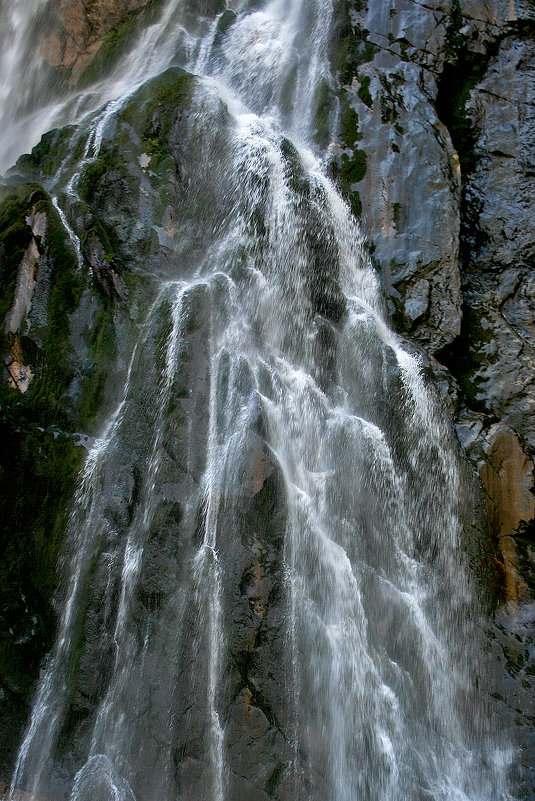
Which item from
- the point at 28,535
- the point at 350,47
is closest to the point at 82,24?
the point at 350,47

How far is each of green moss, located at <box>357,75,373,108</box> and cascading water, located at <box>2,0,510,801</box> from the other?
6.72 feet

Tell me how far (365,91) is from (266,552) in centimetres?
743

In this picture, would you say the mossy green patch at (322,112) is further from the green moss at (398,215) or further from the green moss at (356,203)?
the green moss at (398,215)

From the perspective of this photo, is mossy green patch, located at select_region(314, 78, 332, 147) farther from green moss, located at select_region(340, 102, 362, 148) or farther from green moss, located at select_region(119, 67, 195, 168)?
green moss, located at select_region(119, 67, 195, 168)

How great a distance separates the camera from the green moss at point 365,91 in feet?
31.5

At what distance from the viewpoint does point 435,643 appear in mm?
6398

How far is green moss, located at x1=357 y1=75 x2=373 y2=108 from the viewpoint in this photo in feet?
31.5

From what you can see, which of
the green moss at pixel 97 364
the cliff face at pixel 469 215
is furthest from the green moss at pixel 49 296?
the cliff face at pixel 469 215

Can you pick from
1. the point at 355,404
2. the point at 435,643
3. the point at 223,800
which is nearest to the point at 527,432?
the point at 355,404

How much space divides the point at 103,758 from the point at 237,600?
5.70 ft

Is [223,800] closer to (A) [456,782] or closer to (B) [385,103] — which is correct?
(A) [456,782]

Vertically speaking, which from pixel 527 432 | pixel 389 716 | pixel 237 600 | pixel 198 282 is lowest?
pixel 389 716

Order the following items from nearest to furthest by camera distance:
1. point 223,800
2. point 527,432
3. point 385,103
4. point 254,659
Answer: point 223,800, point 254,659, point 527,432, point 385,103

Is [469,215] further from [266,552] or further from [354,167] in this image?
[266,552]
